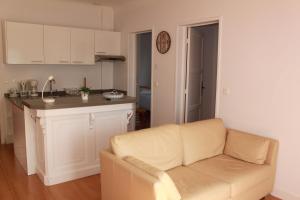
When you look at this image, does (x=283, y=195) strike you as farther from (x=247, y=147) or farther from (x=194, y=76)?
(x=194, y=76)

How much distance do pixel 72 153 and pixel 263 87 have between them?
2490mm

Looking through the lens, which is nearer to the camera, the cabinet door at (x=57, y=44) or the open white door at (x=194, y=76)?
the open white door at (x=194, y=76)

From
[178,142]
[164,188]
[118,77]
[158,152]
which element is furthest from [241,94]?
[118,77]

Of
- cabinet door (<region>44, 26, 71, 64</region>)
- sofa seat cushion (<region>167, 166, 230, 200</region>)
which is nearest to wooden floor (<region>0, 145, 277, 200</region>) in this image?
sofa seat cushion (<region>167, 166, 230, 200</region>)

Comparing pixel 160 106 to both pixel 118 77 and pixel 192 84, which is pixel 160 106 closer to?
pixel 192 84

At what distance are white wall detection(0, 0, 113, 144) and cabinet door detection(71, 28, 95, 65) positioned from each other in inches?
15.1

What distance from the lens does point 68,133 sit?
323 centimetres

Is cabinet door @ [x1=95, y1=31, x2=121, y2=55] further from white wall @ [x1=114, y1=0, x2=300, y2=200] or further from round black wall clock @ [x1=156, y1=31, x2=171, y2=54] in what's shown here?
white wall @ [x1=114, y1=0, x2=300, y2=200]

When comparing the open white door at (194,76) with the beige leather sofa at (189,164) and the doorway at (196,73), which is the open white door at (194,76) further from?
the beige leather sofa at (189,164)

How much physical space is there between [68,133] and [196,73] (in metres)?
2.51

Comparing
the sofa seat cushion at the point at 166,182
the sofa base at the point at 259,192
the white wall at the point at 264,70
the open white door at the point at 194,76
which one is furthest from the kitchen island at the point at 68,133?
the sofa base at the point at 259,192

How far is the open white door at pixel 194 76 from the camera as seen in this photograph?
432 cm

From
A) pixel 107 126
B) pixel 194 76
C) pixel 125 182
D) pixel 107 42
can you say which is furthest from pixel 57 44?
pixel 125 182

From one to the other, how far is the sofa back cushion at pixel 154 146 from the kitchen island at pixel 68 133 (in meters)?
1.03
